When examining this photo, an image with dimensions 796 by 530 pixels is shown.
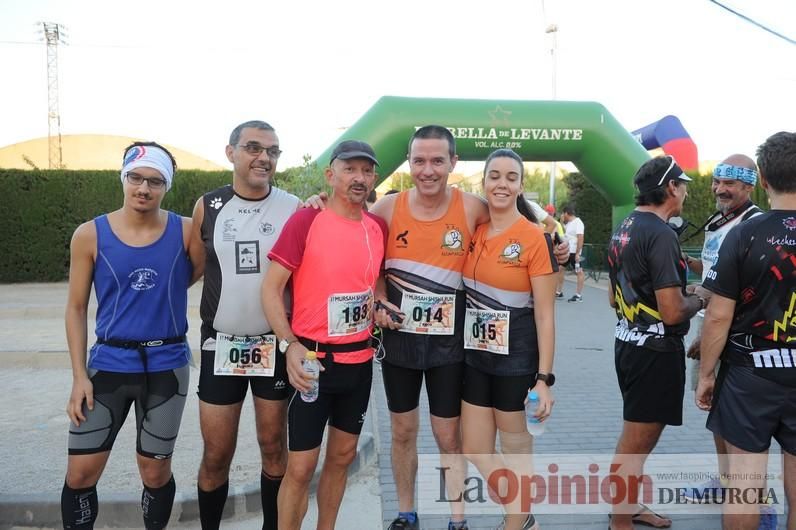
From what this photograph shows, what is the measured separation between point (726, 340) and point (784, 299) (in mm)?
297


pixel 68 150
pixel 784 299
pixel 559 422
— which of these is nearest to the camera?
pixel 784 299

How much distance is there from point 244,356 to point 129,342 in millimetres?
530

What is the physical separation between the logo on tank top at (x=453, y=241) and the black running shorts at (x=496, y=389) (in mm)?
616

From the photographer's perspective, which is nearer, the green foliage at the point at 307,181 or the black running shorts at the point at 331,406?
the black running shorts at the point at 331,406

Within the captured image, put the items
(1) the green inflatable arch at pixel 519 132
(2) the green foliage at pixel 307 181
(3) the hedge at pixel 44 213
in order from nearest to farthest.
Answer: (2) the green foliage at pixel 307 181 < (1) the green inflatable arch at pixel 519 132 < (3) the hedge at pixel 44 213

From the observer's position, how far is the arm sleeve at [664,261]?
2.91 m

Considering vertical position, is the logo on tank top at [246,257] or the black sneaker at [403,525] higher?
the logo on tank top at [246,257]

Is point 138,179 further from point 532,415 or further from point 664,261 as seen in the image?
point 664,261

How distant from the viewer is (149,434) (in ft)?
8.94

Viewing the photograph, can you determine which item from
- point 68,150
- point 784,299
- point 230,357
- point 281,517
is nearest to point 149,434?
point 230,357

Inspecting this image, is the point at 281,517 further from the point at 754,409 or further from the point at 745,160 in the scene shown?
the point at 745,160

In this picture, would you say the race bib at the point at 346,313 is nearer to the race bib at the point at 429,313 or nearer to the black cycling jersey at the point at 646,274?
the race bib at the point at 429,313

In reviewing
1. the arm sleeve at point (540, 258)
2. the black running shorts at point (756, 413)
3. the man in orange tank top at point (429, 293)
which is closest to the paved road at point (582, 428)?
the man in orange tank top at point (429, 293)

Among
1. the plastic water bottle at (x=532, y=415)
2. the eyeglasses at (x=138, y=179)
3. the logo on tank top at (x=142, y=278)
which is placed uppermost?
the eyeglasses at (x=138, y=179)
